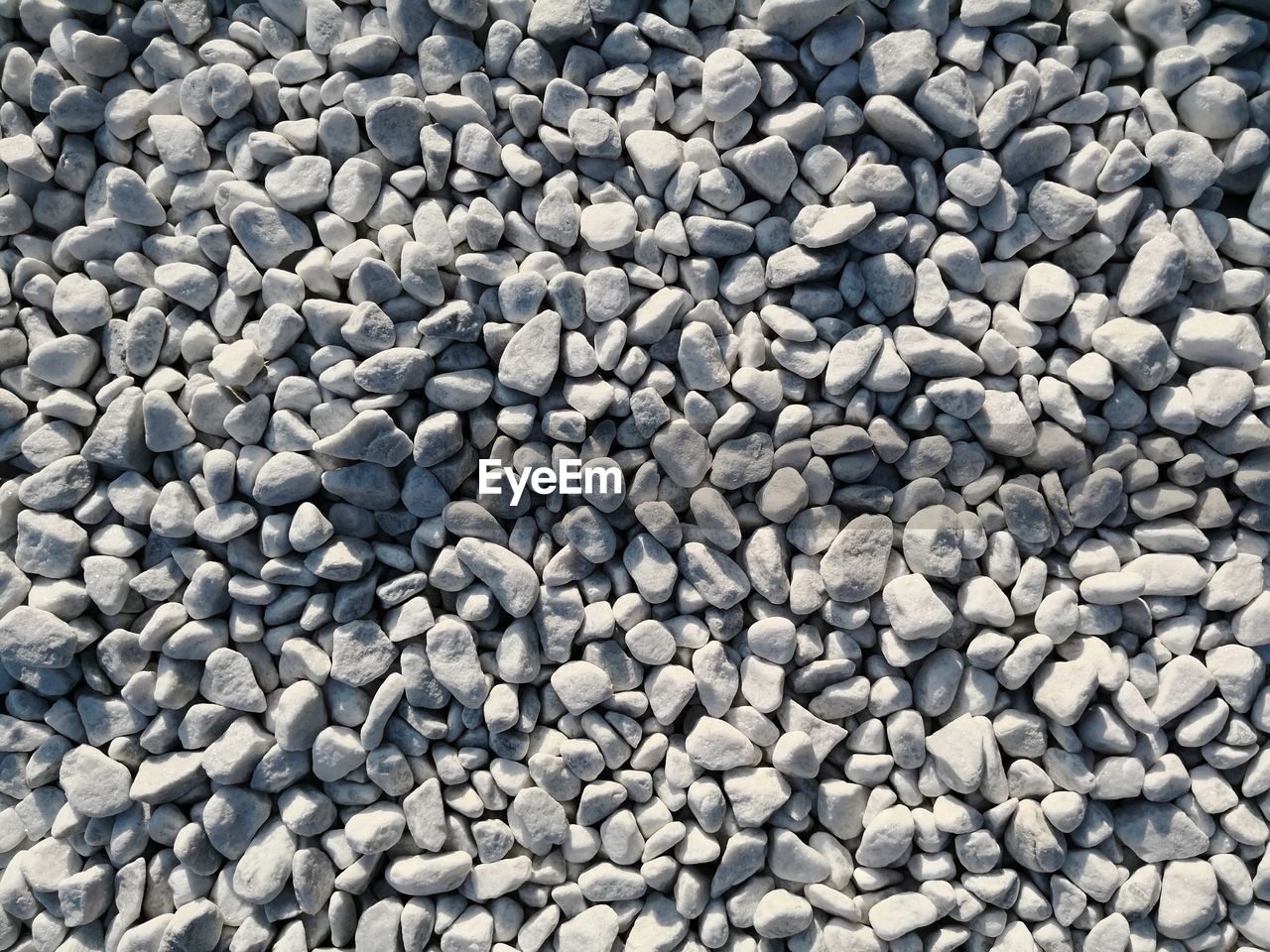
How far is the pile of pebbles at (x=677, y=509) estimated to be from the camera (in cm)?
109

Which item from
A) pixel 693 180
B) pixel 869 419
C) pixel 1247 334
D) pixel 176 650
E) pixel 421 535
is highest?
pixel 693 180

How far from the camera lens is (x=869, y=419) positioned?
112 cm

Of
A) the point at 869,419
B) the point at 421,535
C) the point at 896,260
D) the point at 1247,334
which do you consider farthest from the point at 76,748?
the point at 1247,334

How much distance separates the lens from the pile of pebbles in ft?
3.57

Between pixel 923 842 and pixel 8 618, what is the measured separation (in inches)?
46.3

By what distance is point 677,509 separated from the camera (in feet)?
3.71

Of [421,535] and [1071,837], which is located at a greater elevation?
[421,535]

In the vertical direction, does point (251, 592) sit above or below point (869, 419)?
below

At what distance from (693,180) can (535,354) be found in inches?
11.8

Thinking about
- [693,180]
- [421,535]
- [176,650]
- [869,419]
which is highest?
[693,180]

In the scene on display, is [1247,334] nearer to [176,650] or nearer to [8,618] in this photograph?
[176,650]

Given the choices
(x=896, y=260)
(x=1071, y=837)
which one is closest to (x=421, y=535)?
(x=896, y=260)

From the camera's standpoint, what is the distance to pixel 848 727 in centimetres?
112

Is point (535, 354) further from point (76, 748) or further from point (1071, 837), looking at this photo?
point (1071, 837)
